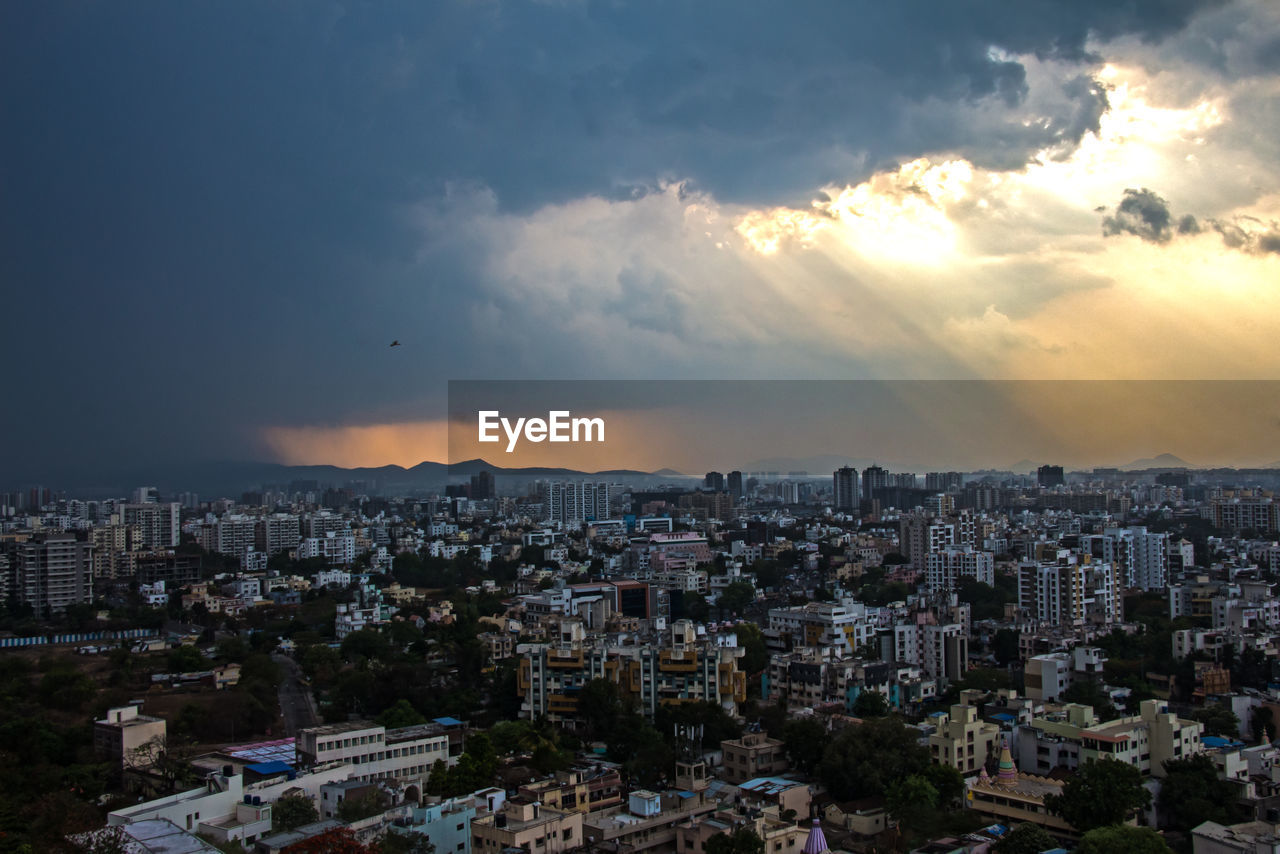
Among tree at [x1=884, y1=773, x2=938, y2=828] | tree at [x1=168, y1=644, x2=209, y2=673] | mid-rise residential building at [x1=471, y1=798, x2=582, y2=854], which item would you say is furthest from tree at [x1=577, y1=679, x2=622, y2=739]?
tree at [x1=168, y1=644, x2=209, y2=673]

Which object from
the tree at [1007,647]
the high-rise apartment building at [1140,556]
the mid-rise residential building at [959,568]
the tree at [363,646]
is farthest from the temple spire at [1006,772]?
the high-rise apartment building at [1140,556]

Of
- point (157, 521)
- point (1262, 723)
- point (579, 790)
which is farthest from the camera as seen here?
point (157, 521)

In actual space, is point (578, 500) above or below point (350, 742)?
above

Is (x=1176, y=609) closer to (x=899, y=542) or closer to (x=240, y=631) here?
(x=899, y=542)

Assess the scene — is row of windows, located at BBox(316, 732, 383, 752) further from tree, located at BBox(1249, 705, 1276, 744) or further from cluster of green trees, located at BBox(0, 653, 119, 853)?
tree, located at BBox(1249, 705, 1276, 744)

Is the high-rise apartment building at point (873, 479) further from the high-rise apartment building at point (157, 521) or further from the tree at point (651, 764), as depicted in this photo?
the tree at point (651, 764)

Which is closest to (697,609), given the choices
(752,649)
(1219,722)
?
(752,649)

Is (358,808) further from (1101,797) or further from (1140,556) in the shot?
(1140,556)
